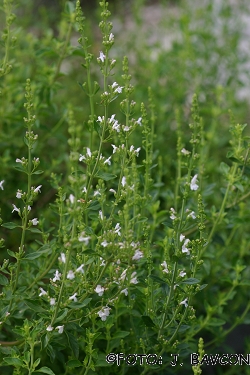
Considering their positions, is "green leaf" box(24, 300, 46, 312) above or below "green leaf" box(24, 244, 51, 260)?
below

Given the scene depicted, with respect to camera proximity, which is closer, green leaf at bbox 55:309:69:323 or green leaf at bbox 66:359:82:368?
green leaf at bbox 55:309:69:323

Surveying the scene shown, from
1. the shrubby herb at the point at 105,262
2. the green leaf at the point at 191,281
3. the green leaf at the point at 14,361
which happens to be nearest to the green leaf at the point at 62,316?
the shrubby herb at the point at 105,262

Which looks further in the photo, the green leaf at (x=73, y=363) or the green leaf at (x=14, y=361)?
the green leaf at (x=73, y=363)

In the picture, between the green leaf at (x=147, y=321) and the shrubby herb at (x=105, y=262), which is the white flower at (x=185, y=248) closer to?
the shrubby herb at (x=105, y=262)

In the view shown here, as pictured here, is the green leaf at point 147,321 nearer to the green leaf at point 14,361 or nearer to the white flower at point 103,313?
the white flower at point 103,313

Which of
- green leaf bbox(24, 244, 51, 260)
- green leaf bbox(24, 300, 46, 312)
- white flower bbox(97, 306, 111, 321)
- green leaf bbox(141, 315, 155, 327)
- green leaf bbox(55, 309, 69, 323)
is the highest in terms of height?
green leaf bbox(24, 244, 51, 260)

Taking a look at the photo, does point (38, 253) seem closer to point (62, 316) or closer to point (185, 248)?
point (62, 316)

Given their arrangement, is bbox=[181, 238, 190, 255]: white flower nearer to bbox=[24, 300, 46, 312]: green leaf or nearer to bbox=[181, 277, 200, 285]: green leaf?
bbox=[181, 277, 200, 285]: green leaf

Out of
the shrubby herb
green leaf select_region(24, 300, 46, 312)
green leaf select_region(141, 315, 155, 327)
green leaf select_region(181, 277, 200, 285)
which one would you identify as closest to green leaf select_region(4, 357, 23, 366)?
the shrubby herb

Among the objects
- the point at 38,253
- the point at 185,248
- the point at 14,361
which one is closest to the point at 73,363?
the point at 14,361

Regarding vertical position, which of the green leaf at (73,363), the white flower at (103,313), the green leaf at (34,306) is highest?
the white flower at (103,313)

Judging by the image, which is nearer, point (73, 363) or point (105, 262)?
point (105, 262)

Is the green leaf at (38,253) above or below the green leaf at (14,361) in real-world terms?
above

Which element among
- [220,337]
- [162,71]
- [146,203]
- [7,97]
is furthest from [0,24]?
[220,337]
